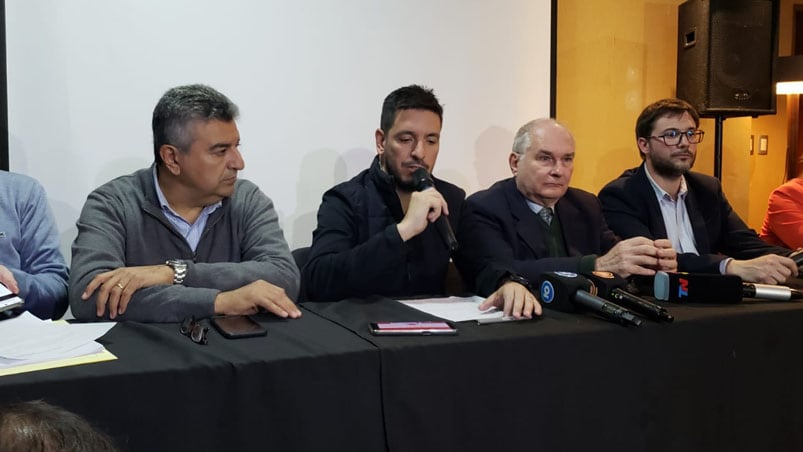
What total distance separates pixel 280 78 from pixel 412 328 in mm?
1593

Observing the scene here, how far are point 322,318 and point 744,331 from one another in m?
1.01

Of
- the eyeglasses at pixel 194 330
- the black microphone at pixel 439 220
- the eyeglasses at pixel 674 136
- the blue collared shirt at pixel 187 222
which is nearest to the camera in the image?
the eyeglasses at pixel 194 330

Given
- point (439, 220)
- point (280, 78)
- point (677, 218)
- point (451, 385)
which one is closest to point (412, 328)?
point (451, 385)

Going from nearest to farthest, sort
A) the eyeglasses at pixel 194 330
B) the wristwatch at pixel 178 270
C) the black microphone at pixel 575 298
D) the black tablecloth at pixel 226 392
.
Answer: the black tablecloth at pixel 226 392, the eyeglasses at pixel 194 330, the black microphone at pixel 575 298, the wristwatch at pixel 178 270

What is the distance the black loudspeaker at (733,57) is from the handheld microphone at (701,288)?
1820 millimetres

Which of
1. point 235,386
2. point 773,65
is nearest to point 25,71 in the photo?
point 235,386

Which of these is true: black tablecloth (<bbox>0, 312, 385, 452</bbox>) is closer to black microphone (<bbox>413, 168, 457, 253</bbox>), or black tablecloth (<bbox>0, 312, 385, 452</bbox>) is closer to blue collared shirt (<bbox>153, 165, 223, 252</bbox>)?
black microphone (<bbox>413, 168, 457, 253</bbox>)

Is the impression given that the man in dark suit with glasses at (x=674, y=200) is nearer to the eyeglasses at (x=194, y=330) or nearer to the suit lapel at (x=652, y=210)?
the suit lapel at (x=652, y=210)

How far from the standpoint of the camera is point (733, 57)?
3277mm

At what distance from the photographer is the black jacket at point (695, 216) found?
8.79ft

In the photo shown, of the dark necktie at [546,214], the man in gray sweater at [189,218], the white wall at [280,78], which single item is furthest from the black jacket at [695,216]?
the man in gray sweater at [189,218]

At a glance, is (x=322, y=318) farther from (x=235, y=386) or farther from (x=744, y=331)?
(x=744, y=331)

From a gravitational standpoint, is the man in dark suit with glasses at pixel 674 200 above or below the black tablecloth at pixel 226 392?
above

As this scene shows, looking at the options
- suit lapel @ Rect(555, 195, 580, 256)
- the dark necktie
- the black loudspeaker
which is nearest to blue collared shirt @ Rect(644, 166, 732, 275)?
suit lapel @ Rect(555, 195, 580, 256)
